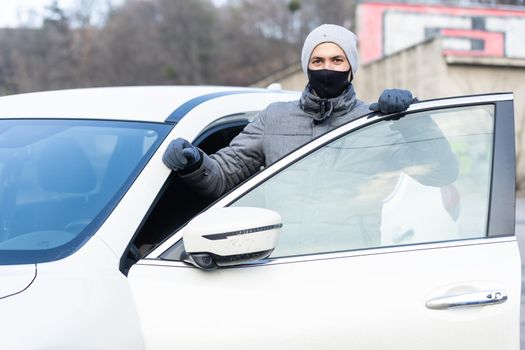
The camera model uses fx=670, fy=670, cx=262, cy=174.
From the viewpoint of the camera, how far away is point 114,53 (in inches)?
2143

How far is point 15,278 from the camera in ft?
6.04

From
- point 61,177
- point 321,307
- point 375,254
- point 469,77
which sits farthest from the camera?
point 469,77

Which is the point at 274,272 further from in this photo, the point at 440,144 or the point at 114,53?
the point at 114,53

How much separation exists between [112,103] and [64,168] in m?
0.36

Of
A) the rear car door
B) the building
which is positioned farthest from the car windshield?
the building

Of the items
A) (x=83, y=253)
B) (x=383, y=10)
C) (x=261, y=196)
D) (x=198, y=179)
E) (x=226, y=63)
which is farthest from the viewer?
(x=226, y=63)

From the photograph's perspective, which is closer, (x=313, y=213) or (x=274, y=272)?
(x=274, y=272)

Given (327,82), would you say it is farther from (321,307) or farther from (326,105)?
(321,307)

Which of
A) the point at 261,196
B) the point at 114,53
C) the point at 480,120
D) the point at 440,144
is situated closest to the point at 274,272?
the point at 261,196

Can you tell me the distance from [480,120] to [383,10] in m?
20.3

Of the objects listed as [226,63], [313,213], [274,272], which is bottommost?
[274,272]

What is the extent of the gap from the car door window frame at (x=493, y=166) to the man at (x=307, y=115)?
374 millimetres

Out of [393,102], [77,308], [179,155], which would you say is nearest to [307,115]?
[393,102]

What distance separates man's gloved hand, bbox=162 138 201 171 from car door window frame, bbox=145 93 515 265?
0.82ft
